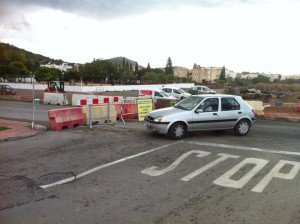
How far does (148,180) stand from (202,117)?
187 inches

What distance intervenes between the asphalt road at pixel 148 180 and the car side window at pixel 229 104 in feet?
4.27

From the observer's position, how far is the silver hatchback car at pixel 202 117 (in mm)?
9812

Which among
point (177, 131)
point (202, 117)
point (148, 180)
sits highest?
point (202, 117)

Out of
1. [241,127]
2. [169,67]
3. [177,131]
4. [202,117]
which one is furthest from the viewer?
[169,67]

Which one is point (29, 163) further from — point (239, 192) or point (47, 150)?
point (239, 192)

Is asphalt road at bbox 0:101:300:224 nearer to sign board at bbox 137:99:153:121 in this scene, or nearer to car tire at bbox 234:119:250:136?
car tire at bbox 234:119:250:136

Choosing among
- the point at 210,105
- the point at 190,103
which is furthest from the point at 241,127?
the point at 190,103

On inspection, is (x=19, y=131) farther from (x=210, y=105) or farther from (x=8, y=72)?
(x=8, y=72)

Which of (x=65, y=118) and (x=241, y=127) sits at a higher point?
(x=65, y=118)

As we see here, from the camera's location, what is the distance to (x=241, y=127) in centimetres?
1088

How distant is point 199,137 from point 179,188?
5.10 metres

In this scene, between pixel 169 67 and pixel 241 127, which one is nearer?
pixel 241 127

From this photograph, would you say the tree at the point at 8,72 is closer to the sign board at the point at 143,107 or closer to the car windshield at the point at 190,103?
the sign board at the point at 143,107

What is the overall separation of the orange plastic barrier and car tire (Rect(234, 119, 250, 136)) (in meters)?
6.73
